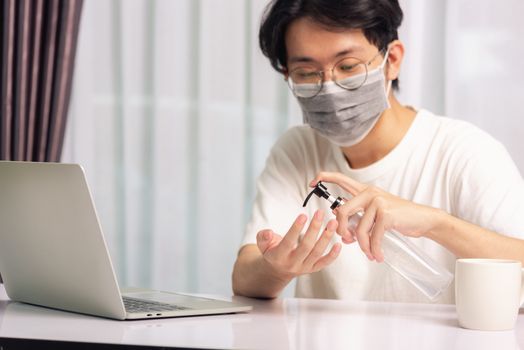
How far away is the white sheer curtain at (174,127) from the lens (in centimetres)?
258

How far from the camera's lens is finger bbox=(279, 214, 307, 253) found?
4.14ft

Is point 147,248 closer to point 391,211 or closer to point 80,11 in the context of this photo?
point 80,11

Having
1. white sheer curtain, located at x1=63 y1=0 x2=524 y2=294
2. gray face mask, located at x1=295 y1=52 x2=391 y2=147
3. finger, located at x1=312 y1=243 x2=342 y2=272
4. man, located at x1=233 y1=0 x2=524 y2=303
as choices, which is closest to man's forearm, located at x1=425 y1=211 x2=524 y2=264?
man, located at x1=233 y1=0 x2=524 y2=303

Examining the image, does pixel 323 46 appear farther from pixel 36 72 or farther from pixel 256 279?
pixel 36 72

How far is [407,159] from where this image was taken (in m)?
1.75

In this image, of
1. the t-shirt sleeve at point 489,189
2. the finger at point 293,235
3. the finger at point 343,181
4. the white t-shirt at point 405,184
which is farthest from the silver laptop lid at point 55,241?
the t-shirt sleeve at point 489,189

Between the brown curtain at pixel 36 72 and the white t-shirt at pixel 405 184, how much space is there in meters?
1.08

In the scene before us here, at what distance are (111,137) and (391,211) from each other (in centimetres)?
161

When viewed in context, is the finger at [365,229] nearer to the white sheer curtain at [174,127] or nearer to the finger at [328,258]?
the finger at [328,258]

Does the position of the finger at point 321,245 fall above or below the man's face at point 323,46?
below

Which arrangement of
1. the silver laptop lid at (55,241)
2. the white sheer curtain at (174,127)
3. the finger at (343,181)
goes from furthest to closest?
the white sheer curtain at (174,127), the finger at (343,181), the silver laptop lid at (55,241)

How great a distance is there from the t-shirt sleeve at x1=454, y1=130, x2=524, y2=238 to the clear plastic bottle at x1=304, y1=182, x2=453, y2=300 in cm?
31

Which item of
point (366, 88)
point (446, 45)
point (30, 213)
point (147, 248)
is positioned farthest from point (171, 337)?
point (147, 248)

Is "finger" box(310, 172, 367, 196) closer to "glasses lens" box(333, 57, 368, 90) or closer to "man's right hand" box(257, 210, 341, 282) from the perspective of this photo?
"man's right hand" box(257, 210, 341, 282)
